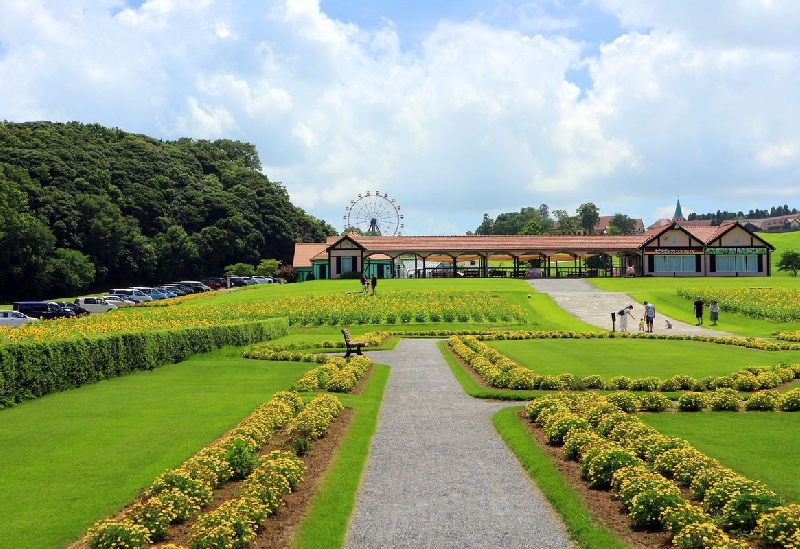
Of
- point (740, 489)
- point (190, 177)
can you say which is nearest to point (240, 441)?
point (740, 489)

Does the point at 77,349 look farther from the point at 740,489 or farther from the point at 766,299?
the point at 766,299

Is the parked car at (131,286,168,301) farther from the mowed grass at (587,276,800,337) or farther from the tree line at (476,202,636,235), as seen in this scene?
the tree line at (476,202,636,235)

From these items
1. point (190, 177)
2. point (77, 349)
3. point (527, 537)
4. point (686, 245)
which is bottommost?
point (527, 537)

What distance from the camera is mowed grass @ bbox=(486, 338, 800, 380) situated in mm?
20188

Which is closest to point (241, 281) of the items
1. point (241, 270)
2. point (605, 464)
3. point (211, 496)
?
point (241, 270)

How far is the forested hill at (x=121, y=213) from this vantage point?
6794cm

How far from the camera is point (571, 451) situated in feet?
35.5

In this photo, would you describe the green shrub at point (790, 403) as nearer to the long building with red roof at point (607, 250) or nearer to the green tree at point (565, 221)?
the long building with red roof at point (607, 250)

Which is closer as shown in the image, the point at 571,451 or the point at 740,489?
the point at 740,489

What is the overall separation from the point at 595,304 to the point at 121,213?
58722 mm

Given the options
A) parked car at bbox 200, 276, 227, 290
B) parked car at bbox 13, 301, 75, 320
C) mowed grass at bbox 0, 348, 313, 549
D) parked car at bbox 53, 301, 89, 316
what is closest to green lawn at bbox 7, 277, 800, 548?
mowed grass at bbox 0, 348, 313, 549

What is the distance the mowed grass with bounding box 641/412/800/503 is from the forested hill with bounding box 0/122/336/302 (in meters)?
65.2

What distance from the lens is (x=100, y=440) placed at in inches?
464

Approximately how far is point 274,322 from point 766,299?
92.1 ft
